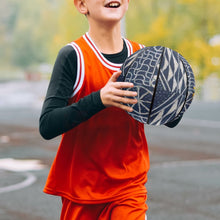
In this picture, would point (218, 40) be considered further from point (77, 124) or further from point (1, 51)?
point (1, 51)

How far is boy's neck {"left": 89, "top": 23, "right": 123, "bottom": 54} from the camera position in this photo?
352 centimetres

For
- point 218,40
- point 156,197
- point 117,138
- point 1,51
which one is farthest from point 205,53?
point 1,51

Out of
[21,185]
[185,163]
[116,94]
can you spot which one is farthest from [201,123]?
[116,94]

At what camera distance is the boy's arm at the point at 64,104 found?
3.16 m

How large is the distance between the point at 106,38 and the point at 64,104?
492 millimetres

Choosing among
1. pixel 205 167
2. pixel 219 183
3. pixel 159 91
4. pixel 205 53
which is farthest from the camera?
pixel 205 53

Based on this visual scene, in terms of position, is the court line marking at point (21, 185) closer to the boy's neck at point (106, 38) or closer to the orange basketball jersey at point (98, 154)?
the orange basketball jersey at point (98, 154)

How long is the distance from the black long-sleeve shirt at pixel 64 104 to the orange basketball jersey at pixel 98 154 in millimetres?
106

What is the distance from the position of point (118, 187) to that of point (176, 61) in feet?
2.52

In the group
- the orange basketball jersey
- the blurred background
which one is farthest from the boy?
the blurred background

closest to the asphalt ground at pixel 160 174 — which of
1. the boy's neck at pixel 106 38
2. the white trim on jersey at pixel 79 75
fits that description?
the boy's neck at pixel 106 38

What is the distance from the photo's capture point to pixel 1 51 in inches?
3804

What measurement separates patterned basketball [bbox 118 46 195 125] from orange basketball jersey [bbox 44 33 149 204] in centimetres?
23

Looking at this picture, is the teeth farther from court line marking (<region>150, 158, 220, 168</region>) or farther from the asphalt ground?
court line marking (<region>150, 158, 220, 168</region>)
